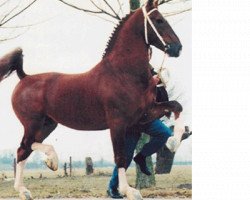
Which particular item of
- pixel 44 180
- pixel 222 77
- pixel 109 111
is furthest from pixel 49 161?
pixel 222 77

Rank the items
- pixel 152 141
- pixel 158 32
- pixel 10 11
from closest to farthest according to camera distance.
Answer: pixel 158 32 → pixel 152 141 → pixel 10 11

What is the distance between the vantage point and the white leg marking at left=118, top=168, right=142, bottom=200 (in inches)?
95.1

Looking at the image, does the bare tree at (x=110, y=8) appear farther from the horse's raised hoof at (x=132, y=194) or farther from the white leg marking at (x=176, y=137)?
the horse's raised hoof at (x=132, y=194)

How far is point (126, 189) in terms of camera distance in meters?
2.42

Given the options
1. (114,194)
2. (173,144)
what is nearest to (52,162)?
(114,194)

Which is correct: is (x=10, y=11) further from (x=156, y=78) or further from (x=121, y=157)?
(x=121, y=157)

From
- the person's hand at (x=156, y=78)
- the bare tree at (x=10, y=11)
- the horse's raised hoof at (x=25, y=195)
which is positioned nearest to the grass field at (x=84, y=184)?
the horse's raised hoof at (x=25, y=195)

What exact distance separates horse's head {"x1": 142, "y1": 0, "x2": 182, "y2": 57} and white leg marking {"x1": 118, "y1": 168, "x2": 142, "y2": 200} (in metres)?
0.57

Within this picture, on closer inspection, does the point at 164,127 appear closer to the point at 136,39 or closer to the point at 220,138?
the point at 220,138

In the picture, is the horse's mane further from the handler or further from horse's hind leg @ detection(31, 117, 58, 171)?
horse's hind leg @ detection(31, 117, 58, 171)

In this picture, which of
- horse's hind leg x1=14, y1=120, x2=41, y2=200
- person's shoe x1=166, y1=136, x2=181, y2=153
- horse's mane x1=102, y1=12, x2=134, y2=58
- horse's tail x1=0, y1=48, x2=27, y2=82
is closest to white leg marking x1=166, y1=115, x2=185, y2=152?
person's shoe x1=166, y1=136, x2=181, y2=153

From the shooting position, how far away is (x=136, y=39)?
7.95 ft

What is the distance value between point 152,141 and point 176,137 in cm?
12

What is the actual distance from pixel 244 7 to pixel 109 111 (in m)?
0.79
